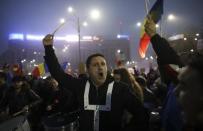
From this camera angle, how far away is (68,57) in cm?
9850

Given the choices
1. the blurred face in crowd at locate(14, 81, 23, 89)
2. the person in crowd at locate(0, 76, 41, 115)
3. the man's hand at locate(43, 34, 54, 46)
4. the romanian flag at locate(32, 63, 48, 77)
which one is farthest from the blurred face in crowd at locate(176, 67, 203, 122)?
the romanian flag at locate(32, 63, 48, 77)

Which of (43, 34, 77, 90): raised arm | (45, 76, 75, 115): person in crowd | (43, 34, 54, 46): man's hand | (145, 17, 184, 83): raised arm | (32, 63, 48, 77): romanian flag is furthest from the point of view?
(32, 63, 48, 77): romanian flag

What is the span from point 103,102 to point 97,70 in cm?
52

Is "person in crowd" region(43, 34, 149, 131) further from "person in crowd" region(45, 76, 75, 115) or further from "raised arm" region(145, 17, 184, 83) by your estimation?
"person in crowd" region(45, 76, 75, 115)

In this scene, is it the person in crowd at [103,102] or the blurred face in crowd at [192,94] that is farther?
the person in crowd at [103,102]

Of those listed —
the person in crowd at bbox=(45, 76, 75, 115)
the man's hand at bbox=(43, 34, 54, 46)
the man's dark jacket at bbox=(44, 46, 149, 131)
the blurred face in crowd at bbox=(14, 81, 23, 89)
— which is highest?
the man's hand at bbox=(43, 34, 54, 46)

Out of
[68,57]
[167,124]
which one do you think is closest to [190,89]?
[167,124]

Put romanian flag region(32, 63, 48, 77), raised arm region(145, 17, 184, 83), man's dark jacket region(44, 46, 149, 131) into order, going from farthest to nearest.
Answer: romanian flag region(32, 63, 48, 77) < raised arm region(145, 17, 184, 83) < man's dark jacket region(44, 46, 149, 131)

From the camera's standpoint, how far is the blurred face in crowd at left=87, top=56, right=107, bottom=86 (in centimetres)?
462

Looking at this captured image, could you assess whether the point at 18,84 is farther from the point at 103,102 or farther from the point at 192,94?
the point at 192,94

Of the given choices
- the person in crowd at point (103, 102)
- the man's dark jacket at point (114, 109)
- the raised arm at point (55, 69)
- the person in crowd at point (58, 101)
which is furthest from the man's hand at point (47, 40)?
the person in crowd at point (58, 101)

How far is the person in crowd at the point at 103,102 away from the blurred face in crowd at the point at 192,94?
2.01m

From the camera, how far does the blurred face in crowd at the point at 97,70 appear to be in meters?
4.62

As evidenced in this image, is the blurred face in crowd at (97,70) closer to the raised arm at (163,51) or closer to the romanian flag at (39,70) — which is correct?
the raised arm at (163,51)
